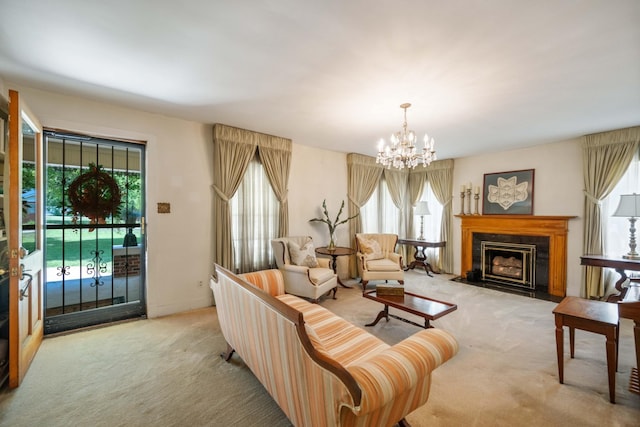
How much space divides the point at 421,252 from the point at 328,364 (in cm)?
534

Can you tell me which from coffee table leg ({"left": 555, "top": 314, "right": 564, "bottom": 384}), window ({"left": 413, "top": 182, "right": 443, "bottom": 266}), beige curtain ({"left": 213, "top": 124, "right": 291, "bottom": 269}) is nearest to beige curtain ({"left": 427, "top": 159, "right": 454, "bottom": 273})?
window ({"left": 413, "top": 182, "right": 443, "bottom": 266})

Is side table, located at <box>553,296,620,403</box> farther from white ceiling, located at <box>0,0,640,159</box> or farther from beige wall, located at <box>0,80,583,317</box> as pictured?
beige wall, located at <box>0,80,583,317</box>

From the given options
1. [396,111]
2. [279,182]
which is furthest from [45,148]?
[396,111]

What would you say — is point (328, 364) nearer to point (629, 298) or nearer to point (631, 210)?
point (629, 298)

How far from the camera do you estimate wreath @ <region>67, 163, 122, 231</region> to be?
118 inches

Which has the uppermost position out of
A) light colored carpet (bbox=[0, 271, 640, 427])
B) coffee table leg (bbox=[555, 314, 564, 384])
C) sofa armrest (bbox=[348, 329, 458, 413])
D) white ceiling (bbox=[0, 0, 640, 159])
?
white ceiling (bbox=[0, 0, 640, 159])

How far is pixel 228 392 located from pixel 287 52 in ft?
8.48

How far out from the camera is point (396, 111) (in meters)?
3.10

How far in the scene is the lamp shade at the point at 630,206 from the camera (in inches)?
125

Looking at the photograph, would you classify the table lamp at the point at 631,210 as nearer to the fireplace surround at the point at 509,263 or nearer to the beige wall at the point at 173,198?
the fireplace surround at the point at 509,263

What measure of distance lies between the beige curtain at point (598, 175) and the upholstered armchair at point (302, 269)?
392cm

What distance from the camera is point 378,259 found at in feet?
15.4

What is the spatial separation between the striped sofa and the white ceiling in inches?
68.2

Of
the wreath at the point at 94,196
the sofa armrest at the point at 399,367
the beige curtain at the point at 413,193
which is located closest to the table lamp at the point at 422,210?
the beige curtain at the point at 413,193
